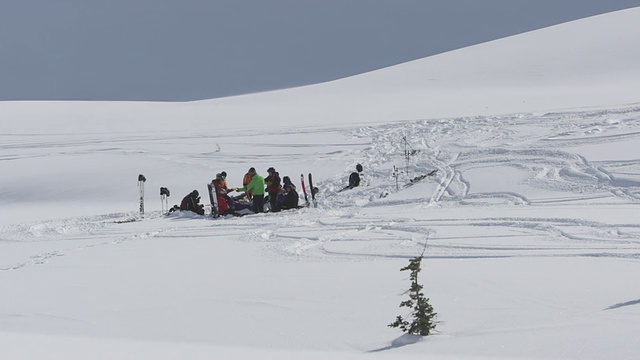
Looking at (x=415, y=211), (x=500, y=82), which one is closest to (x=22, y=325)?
(x=415, y=211)

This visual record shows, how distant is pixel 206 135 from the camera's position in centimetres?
2908

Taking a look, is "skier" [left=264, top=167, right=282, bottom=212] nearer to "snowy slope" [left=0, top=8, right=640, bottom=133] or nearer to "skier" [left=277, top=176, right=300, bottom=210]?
"skier" [left=277, top=176, right=300, bottom=210]

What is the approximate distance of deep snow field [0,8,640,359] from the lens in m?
6.27

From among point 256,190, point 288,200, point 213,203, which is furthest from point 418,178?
point 213,203

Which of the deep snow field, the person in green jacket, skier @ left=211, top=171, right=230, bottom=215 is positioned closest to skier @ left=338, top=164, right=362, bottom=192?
the deep snow field

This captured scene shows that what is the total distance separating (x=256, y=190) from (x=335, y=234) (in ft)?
14.8

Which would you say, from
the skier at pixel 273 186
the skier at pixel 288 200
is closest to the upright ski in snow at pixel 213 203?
the skier at pixel 273 186

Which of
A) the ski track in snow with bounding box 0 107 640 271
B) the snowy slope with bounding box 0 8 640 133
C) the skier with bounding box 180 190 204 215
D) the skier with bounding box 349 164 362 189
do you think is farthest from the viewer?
the snowy slope with bounding box 0 8 640 133

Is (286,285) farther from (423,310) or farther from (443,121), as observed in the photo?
(443,121)

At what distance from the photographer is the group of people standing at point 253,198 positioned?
1678 centimetres

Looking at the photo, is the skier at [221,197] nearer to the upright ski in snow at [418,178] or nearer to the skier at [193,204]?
the skier at [193,204]

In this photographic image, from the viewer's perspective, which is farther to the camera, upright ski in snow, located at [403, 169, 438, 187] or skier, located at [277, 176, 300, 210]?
upright ski in snow, located at [403, 169, 438, 187]

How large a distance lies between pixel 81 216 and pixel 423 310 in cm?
1402

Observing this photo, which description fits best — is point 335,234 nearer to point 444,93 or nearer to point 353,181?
point 353,181
